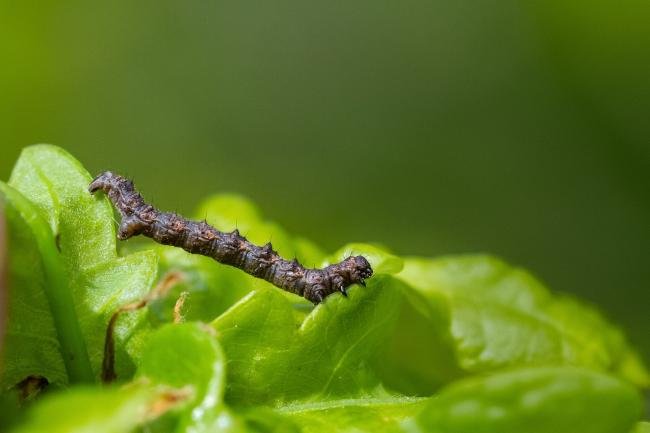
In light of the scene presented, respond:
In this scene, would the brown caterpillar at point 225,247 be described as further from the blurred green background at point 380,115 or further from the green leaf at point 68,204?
the blurred green background at point 380,115

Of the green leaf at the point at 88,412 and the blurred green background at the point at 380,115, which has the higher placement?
the blurred green background at the point at 380,115

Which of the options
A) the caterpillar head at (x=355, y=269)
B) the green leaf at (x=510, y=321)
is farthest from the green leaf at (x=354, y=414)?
the green leaf at (x=510, y=321)

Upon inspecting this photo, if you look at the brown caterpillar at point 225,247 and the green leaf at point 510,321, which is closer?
the brown caterpillar at point 225,247

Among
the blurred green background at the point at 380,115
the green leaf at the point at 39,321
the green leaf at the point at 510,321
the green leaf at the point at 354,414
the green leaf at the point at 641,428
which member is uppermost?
the blurred green background at the point at 380,115

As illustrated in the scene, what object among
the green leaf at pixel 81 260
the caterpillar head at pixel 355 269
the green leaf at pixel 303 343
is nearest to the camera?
the green leaf at pixel 81 260

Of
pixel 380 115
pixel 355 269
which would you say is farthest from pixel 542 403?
pixel 380 115

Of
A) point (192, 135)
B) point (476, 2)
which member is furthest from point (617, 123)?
point (192, 135)
